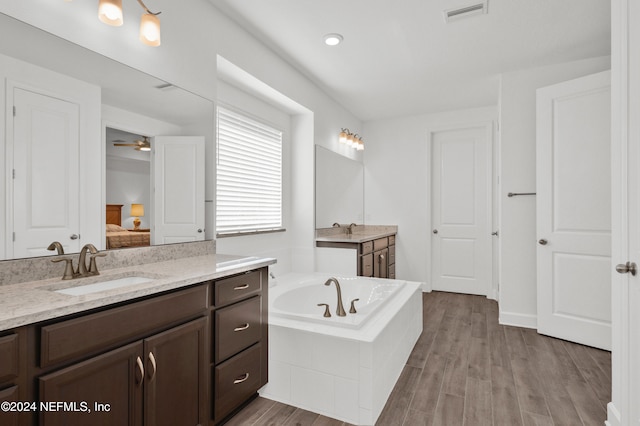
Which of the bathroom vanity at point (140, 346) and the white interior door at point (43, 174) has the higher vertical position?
the white interior door at point (43, 174)

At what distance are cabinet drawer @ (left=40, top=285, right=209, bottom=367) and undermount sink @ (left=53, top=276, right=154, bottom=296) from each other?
0.22 meters

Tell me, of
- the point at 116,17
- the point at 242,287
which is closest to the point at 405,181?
the point at 242,287

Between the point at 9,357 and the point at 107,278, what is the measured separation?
592 mm

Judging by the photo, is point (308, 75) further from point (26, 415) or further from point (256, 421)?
point (26, 415)

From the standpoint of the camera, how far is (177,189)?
6.68 feet

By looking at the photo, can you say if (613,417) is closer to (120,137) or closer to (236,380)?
(236,380)

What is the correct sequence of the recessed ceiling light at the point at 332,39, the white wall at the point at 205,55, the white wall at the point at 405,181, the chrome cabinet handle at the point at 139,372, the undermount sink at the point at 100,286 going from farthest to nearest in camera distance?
the white wall at the point at 405,181, the recessed ceiling light at the point at 332,39, the white wall at the point at 205,55, the undermount sink at the point at 100,286, the chrome cabinet handle at the point at 139,372

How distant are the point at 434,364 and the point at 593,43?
2.89 metres

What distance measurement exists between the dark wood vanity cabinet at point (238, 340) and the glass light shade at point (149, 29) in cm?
123

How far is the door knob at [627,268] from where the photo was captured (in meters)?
1.40

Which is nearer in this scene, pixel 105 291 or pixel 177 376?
pixel 105 291

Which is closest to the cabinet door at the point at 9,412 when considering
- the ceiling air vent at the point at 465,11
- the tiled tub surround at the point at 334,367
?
the tiled tub surround at the point at 334,367

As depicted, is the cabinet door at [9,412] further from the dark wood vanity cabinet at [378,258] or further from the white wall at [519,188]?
the white wall at [519,188]

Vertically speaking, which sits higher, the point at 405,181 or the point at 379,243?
the point at 405,181
